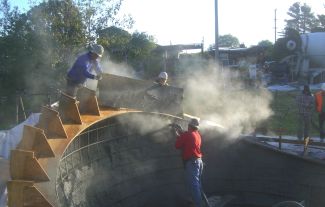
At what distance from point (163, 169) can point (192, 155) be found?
80.0 inches

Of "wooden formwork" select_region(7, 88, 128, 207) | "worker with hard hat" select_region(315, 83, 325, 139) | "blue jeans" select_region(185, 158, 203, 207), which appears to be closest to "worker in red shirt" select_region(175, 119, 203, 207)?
"blue jeans" select_region(185, 158, 203, 207)

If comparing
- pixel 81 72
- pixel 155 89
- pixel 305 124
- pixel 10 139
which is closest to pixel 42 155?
pixel 81 72

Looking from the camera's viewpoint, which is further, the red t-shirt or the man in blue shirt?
the red t-shirt

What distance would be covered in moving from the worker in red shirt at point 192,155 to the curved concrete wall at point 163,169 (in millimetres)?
1174

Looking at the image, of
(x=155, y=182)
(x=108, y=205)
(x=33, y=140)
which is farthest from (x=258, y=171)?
(x=33, y=140)

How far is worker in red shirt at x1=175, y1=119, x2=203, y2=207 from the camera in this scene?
8109 millimetres

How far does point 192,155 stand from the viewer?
815 centimetres

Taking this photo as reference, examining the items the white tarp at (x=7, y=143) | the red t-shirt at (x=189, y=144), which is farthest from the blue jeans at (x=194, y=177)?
the white tarp at (x=7, y=143)

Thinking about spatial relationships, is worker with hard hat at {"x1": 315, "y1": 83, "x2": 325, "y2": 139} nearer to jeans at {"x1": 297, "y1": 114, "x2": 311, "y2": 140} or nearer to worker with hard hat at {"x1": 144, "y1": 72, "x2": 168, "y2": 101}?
jeans at {"x1": 297, "y1": 114, "x2": 311, "y2": 140}

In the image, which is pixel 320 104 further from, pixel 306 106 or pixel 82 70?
pixel 82 70

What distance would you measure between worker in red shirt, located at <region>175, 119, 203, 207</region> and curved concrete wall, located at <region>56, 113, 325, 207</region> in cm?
117

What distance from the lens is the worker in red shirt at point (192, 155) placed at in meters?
8.11

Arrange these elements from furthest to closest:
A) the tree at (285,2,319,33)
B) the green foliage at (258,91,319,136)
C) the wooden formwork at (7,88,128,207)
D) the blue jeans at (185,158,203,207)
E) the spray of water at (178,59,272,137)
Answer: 1. the tree at (285,2,319,33)
2. the green foliage at (258,91,319,136)
3. the spray of water at (178,59,272,137)
4. the blue jeans at (185,158,203,207)
5. the wooden formwork at (7,88,128,207)

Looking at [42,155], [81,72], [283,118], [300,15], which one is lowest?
[283,118]
